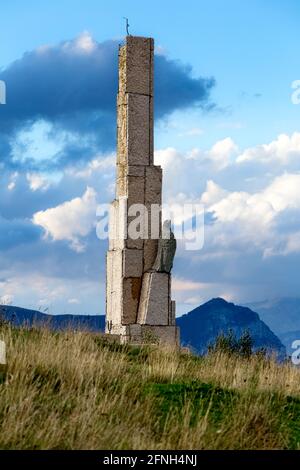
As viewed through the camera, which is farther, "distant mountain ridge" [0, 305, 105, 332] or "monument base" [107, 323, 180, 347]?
"monument base" [107, 323, 180, 347]

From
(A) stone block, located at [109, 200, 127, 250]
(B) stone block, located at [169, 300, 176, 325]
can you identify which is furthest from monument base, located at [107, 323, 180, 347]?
(A) stone block, located at [109, 200, 127, 250]

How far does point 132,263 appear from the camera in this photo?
2308 centimetres

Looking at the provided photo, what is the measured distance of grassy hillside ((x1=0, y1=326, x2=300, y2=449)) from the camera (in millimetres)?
8727

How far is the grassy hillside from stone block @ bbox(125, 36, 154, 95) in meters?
11.2

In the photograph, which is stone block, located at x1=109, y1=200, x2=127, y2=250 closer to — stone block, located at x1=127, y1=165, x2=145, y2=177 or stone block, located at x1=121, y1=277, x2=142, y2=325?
stone block, located at x1=127, y1=165, x2=145, y2=177

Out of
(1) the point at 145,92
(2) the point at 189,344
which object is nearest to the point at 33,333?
(2) the point at 189,344

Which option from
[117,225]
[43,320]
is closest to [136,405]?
[43,320]

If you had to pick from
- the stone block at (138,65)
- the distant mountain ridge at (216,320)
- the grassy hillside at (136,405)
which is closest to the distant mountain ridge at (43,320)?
the grassy hillside at (136,405)

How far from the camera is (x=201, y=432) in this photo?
9.03m

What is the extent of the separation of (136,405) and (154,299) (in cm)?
1290

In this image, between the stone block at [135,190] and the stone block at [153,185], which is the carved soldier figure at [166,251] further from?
the stone block at [135,190]

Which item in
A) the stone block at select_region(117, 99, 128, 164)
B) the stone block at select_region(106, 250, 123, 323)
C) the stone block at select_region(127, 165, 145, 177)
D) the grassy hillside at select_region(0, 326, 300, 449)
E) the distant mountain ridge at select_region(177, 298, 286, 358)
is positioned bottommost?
the grassy hillside at select_region(0, 326, 300, 449)

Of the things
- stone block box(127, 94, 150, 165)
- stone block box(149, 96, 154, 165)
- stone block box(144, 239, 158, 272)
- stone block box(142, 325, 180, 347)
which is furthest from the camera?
stone block box(149, 96, 154, 165)
